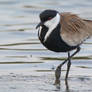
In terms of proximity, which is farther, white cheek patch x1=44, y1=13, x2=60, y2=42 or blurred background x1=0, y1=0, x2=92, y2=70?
blurred background x1=0, y1=0, x2=92, y2=70

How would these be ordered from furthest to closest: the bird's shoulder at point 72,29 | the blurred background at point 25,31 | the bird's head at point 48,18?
the blurred background at point 25,31 < the bird's shoulder at point 72,29 < the bird's head at point 48,18

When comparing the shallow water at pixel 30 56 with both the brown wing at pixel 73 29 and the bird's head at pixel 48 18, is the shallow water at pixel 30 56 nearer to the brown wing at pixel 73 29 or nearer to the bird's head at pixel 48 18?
the brown wing at pixel 73 29

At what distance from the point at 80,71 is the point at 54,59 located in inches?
51.4

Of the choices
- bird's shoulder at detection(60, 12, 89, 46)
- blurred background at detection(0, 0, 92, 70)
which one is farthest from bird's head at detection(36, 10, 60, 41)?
blurred background at detection(0, 0, 92, 70)

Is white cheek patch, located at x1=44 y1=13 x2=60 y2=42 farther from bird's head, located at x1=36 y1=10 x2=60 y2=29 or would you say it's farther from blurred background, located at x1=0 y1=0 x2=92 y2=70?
blurred background, located at x1=0 y1=0 x2=92 y2=70

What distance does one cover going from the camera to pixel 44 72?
13.2 meters

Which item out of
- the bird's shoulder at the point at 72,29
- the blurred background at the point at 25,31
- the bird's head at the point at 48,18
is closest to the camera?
the bird's head at the point at 48,18

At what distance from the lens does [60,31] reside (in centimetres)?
1236

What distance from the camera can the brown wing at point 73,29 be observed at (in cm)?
1248

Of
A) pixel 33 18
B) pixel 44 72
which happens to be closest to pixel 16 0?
pixel 33 18

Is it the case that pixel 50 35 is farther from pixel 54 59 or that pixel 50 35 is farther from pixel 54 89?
pixel 54 59

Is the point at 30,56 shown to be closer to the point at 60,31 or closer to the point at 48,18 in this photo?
the point at 60,31

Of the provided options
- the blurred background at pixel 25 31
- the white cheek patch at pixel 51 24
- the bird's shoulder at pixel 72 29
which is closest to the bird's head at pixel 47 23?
the white cheek patch at pixel 51 24

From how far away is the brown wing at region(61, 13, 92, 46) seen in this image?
40.9ft
